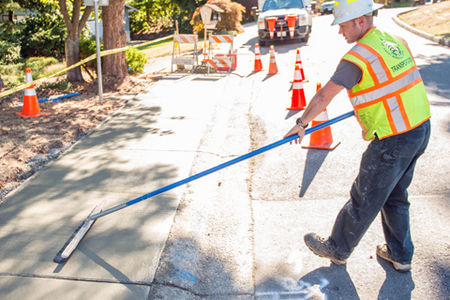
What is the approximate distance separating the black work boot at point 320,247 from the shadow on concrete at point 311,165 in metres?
1.27

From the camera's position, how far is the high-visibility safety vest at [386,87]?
2867mm

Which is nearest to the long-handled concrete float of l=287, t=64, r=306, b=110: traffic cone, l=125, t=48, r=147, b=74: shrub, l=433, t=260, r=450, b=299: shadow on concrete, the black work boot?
the black work boot

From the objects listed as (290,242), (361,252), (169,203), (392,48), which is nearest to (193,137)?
(169,203)

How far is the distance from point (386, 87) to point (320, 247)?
4.21 feet

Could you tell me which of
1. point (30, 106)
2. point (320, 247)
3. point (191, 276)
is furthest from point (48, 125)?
point (320, 247)

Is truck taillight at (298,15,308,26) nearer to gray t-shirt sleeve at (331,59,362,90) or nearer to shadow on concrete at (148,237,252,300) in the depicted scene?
shadow on concrete at (148,237,252,300)

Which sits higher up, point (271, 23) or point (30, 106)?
point (271, 23)

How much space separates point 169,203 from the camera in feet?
14.9

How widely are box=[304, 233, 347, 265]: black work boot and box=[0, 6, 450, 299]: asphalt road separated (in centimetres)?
9

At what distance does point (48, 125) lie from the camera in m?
7.24

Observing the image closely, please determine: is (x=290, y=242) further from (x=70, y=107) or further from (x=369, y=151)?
(x=70, y=107)

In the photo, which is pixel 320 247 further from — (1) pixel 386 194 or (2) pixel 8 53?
(2) pixel 8 53

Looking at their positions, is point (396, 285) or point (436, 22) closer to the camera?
point (396, 285)

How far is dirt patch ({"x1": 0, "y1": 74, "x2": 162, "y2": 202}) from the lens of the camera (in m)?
5.50
